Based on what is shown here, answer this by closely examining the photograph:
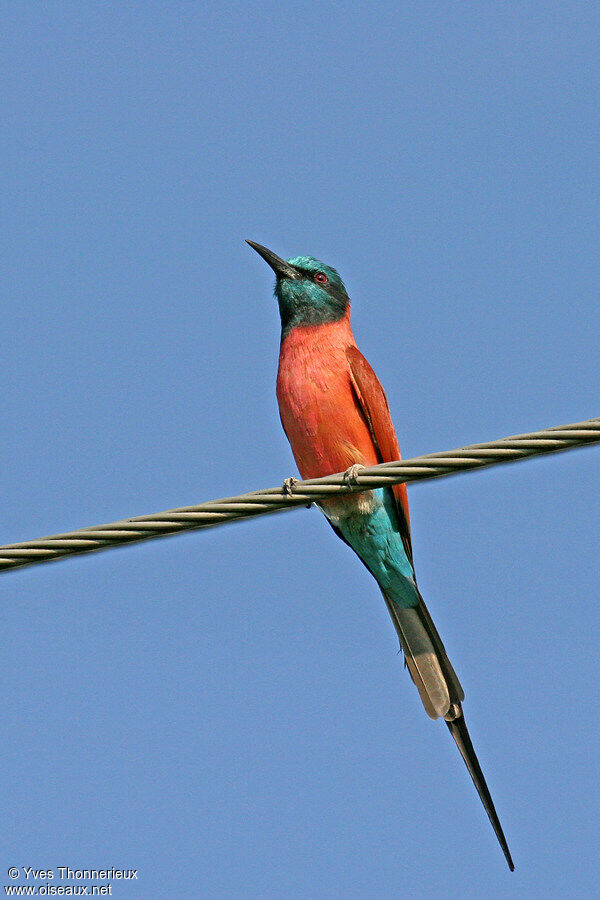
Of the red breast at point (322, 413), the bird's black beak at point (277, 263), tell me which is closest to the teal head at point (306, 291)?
the bird's black beak at point (277, 263)

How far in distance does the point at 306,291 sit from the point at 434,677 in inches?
108

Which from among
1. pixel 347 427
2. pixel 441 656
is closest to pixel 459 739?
pixel 441 656

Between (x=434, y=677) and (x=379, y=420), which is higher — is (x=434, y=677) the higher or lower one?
the lower one

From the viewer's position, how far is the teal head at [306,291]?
23.4ft

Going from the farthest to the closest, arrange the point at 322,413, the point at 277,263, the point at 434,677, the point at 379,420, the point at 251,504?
1. the point at 277,263
2. the point at 379,420
3. the point at 322,413
4. the point at 434,677
5. the point at 251,504

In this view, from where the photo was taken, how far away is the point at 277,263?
7457 millimetres

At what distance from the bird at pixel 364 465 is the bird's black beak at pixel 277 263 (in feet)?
2.37

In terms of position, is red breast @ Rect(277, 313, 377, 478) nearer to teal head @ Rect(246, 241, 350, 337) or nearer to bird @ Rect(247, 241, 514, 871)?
bird @ Rect(247, 241, 514, 871)

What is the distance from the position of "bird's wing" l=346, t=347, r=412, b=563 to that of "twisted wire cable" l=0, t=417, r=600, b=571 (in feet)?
8.07

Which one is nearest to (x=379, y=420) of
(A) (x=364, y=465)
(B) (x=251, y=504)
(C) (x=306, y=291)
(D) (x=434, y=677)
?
(A) (x=364, y=465)

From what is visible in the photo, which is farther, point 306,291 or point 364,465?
point 306,291

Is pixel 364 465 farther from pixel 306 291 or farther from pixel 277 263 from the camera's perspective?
pixel 277 263

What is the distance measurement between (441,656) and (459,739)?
1.55 ft

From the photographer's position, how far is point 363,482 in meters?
4.05
